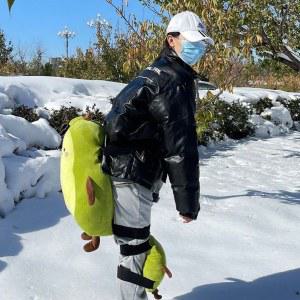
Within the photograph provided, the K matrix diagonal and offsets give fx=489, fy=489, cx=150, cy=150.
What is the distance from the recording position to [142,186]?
7.24 feet

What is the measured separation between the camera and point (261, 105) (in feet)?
39.8

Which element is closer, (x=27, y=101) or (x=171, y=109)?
(x=171, y=109)

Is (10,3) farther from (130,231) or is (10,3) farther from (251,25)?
(251,25)

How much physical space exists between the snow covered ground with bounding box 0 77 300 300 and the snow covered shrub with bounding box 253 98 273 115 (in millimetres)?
5541

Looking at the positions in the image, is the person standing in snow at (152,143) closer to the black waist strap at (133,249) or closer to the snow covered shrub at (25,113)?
the black waist strap at (133,249)

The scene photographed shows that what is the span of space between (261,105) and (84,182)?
10.5 m

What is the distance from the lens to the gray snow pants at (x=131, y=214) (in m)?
2.21

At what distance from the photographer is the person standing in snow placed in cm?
210

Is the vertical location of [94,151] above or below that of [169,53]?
below

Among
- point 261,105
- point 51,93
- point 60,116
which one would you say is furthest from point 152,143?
point 261,105

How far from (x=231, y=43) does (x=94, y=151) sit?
2646mm

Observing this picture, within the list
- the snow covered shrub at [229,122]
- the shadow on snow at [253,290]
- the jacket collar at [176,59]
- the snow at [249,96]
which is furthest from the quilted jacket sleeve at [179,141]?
the snow at [249,96]

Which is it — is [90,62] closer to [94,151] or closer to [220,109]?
[220,109]

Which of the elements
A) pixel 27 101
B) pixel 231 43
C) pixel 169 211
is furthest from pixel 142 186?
pixel 27 101
